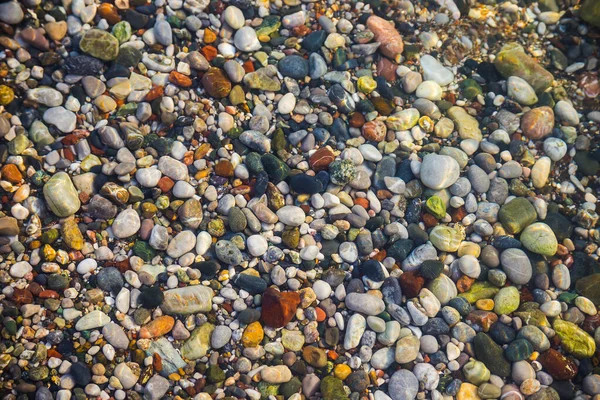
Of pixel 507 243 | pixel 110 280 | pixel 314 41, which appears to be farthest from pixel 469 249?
pixel 110 280

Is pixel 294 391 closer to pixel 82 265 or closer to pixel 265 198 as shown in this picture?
pixel 265 198

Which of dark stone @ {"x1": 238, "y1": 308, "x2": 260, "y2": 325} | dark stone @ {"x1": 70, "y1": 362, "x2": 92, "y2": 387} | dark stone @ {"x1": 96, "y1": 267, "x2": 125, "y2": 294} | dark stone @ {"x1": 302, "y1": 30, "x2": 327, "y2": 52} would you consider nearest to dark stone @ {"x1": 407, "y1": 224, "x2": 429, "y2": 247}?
dark stone @ {"x1": 238, "y1": 308, "x2": 260, "y2": 325}

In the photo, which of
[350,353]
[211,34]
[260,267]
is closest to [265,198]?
[260,267]

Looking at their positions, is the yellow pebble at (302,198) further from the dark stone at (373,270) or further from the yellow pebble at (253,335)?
the yellow pebble at (253,335)

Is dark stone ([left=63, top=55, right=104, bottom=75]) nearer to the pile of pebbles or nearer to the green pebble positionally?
the pile of pebbles

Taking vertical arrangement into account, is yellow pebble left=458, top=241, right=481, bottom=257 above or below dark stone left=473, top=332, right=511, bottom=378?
above

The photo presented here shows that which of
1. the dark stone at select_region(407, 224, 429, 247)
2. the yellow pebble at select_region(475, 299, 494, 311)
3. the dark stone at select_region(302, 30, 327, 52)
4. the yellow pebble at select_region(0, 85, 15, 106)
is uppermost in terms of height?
the dark stone at select_region(302, 30, 327, 52)

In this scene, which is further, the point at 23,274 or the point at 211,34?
the point at 211,34
